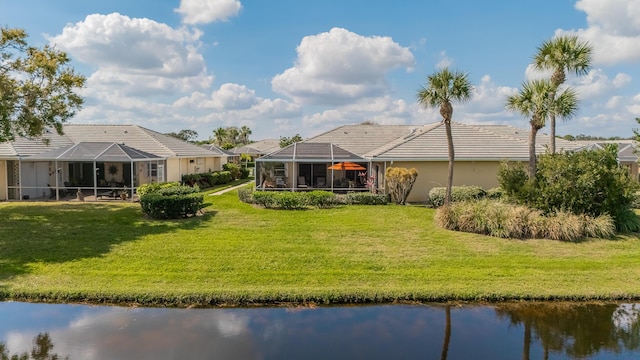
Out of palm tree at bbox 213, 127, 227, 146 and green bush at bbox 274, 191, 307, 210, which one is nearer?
green bush at bbox 274, 191, 307, 210

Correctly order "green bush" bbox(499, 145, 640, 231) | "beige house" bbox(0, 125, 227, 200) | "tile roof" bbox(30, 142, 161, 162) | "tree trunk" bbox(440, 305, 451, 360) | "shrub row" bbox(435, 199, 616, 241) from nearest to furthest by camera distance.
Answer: "tree trunk" bbox(440, 305, 451, 360), "shrub row" bbox(435, 199, 616, 241), "green bush" bbox(499, 145, 640, 231), "tile roof" bbox(30, 142, 161, 162), "beige house" bbox(0, 125, 227, 200)

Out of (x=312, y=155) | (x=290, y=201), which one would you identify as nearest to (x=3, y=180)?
(x=290, y=201)

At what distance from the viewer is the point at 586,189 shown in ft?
52.4

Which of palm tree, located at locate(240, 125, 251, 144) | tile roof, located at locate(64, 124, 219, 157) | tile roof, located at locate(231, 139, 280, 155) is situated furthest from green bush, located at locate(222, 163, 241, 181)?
palm tree, located at locate(240, 125, 251, 144)

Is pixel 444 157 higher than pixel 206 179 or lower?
higher

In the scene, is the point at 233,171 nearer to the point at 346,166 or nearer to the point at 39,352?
the point at 346,166

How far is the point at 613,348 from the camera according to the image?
7.70m

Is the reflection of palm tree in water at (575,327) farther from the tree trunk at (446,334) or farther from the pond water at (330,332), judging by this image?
the tree trunk at (446,334)

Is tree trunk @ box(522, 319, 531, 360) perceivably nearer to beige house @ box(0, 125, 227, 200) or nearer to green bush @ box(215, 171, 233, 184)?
beige house @ box(0, 125, 227, 200)

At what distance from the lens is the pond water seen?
7453 mm

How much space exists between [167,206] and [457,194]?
13.1 metres

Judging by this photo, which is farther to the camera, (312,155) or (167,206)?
(312,155)

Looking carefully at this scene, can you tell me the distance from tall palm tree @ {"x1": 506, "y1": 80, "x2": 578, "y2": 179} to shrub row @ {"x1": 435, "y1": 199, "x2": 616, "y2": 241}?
2.82 metres

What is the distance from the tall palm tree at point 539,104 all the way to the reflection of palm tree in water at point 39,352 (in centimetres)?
1710
